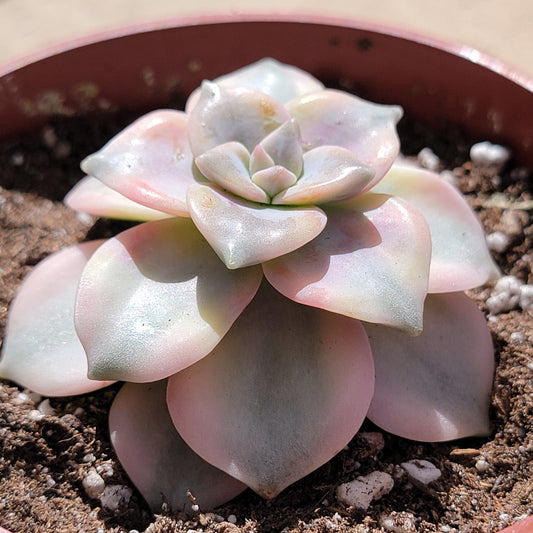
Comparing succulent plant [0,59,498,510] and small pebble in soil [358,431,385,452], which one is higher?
succulent plant [0,59,498,510]

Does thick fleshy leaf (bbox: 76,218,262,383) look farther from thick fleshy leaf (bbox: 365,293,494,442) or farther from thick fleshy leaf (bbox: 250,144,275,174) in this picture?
thick fleshy leaf (bbox: 365,293,494,442)

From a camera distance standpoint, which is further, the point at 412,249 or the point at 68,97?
the point at 68,97

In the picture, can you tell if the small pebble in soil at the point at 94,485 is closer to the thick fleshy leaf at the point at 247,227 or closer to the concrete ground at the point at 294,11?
the thick fleshy leaf at the point at 247,227

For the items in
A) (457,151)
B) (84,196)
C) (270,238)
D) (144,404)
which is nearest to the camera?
(270,238)

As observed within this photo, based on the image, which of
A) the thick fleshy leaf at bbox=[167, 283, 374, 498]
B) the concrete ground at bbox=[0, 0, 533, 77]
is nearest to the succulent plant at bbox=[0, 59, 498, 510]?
the thick fleshy leaf at bbox=[167, 283, 374, 498]

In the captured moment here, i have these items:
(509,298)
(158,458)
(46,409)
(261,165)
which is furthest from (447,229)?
(46,409)

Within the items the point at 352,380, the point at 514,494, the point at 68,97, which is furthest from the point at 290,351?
the point at 68,97

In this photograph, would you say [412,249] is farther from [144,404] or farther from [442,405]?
[144,404]
